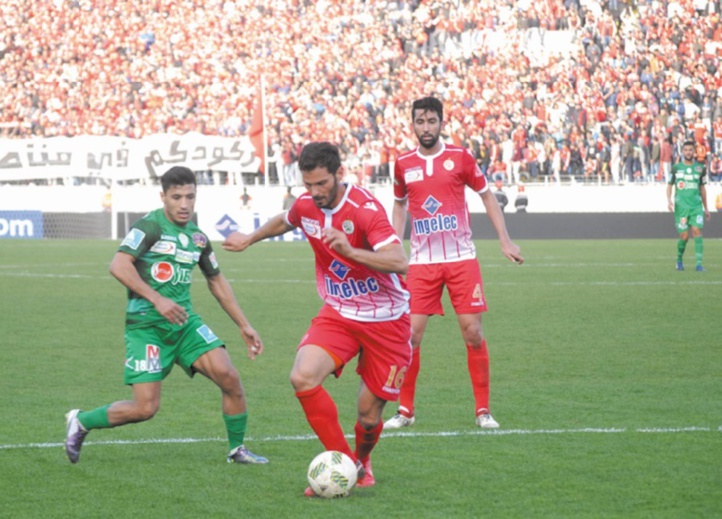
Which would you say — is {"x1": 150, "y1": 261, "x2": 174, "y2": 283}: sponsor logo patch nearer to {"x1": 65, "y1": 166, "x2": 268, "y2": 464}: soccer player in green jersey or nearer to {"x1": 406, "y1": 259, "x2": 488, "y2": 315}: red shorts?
{"x1": 65, "y1": 166, "x2": 268, "y2": 464}: soccer player in green jersey

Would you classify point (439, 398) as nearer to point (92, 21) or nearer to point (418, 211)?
point (418, 211)

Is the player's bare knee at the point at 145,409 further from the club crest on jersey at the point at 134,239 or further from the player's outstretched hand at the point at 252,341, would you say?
the club crest on jersey at the point at 134,239

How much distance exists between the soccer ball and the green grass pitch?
2.7 inches

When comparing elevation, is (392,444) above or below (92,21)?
below

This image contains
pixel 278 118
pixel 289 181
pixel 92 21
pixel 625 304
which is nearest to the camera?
pixel 625 304

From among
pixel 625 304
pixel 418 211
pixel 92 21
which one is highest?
pixel 92 21

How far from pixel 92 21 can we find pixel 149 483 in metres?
41.5

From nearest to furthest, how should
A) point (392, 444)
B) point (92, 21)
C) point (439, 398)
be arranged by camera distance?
1. point (392, 444)
2. point (439, 398)
3. point (92, 21)

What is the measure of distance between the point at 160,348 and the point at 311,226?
1.23 metres

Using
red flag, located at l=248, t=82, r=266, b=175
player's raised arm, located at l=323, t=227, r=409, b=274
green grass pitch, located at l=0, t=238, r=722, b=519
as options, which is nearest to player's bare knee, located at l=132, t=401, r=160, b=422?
green grass pitch, located at l=0, t=238, r=722, b=519

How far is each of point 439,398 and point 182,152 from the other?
27346mm

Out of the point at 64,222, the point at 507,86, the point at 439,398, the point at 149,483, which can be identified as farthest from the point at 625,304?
the point at 64,222

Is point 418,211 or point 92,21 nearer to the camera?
point 418,211

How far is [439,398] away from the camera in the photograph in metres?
9.71
